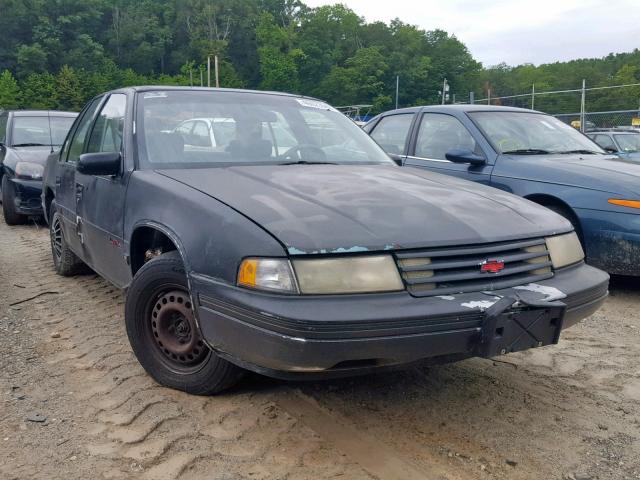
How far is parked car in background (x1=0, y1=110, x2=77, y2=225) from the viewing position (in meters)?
8.11

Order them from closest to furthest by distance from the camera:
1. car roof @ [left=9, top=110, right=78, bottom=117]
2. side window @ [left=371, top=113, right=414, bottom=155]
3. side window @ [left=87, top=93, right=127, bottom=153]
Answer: side window @ [left=87, top=93, right=127, bottom=153] → side window @ [left=371, top=113, right=414, bottom=155] → car roof @ [left=9, top=110, right=78, bottom=117]

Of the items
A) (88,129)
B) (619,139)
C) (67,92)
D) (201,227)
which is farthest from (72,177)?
(67,92)

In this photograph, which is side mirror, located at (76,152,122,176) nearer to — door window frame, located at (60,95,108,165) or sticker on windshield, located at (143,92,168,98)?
sticker on windshield, located at (143,92,168,98)

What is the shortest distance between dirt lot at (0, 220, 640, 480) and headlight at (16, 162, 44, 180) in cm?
495

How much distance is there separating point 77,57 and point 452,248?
301 ft

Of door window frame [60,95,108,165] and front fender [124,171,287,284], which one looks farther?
door window frame [60,95,108,165]

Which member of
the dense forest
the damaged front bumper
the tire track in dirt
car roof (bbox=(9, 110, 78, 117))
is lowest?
the tire track in dirt

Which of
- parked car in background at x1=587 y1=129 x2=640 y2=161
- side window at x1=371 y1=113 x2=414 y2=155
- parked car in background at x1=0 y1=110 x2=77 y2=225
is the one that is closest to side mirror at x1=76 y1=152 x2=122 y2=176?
side window at x1=371 y1=113 x2=414 y2=155

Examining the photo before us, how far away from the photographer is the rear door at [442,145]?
5676 millimetres

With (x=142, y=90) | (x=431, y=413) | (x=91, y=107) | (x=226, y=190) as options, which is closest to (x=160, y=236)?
(x=226, y=190)

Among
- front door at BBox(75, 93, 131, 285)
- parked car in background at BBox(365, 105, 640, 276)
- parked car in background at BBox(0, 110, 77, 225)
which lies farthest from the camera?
parked car in background at BBox(0, 110, 77, 225)

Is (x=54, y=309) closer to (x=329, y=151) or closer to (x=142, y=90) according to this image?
(x=142, y=90)

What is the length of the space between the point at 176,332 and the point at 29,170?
6.25 m

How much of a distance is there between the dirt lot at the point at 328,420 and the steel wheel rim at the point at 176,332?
17 cm
